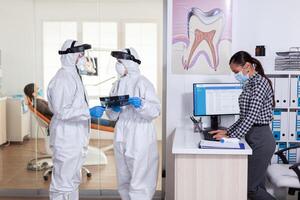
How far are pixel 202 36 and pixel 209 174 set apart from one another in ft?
4.98

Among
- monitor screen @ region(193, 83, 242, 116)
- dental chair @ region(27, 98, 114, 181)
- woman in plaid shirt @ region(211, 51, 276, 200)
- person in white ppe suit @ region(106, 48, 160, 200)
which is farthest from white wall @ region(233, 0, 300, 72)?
dental chair @ region(27, 98, 114, 181)

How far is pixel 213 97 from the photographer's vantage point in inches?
140

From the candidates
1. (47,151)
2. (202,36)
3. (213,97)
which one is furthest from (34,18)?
(213,97)

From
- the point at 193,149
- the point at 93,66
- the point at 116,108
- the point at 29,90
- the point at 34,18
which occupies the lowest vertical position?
the point at 193,149

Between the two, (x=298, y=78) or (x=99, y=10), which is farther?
(x=99, y=10)

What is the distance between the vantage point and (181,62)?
3.85 metres

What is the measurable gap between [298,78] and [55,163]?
2257 mm

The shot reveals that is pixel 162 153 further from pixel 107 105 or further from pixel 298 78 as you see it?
pixel 298 78

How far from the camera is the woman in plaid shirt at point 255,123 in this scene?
2.96 meters

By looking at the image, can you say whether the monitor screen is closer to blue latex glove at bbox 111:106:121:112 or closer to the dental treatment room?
the dental treatment room

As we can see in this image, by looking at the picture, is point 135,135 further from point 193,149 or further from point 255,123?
point 255,123

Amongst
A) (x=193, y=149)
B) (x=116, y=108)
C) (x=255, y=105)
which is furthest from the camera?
(x=116, y=108)

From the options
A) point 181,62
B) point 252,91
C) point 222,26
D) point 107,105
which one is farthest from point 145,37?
point 252,91

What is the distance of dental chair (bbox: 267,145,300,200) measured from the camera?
10.2ft
